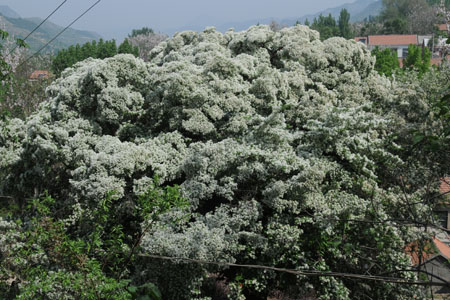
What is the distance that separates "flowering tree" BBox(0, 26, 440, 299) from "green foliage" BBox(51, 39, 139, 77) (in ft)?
86.2

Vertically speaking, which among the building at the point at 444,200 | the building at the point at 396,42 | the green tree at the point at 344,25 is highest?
the green tree at the point at 344,25

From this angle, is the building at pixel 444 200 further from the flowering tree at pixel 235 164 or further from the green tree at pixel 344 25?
the green tree at pixel 344 25

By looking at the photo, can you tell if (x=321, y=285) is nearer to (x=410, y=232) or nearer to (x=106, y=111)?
(x=410, y=232)

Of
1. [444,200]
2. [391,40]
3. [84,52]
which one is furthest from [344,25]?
A: [444,200]

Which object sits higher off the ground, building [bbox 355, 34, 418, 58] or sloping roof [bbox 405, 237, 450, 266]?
building [bbox 355, 34, 418, 58]

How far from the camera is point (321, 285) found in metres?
6.41

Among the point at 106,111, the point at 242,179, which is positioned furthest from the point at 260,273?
the point at 106,111

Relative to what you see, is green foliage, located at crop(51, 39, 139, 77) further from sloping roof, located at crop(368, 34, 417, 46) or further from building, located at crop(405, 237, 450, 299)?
sloping roof, located at crop(368, 34, 417, 46)

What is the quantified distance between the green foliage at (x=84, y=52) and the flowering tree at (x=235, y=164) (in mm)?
26270

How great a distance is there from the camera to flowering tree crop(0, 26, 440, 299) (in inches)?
245

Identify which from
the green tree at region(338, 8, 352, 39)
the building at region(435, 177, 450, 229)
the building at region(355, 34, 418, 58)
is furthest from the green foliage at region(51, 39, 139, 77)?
the green tree at region(338, 8, 352, 39)

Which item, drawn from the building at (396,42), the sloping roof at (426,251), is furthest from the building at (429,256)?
the building at (396,42)

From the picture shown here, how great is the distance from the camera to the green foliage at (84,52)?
34.2 m

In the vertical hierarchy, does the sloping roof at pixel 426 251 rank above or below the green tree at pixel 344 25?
below
